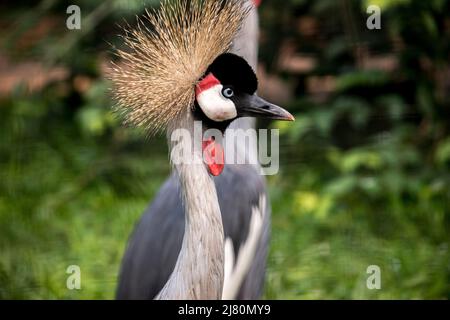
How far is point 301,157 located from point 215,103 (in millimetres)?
1507

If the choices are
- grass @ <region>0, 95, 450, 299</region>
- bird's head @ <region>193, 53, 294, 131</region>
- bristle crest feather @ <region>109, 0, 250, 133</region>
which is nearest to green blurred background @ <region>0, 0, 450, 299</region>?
grass @ <region>0, 95, 450, 299</region>

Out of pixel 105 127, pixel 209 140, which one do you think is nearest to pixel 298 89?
pixel 105 127

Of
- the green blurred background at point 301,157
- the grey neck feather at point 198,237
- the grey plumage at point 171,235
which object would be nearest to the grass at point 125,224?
the green blurred background at point 301,157

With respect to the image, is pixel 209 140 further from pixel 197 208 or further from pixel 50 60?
pixel 50 60

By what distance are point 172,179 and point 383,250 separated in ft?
2.41

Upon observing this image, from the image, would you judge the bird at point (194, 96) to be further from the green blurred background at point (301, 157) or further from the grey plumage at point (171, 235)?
the green blurred background at point (301, 157)

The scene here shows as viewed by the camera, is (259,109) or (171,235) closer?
(259,109)

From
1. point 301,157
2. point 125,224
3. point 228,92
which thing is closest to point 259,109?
point 228,92

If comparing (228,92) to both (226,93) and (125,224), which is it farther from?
(125,224)

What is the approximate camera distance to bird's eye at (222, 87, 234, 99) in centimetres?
140

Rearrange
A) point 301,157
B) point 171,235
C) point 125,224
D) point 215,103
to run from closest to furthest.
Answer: point 215,103, point 171,235, point 125,224, point 301,157

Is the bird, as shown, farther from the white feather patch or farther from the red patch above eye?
the white feather patch

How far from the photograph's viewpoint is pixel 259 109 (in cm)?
144

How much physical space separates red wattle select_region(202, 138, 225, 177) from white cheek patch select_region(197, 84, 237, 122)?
0.16ft
